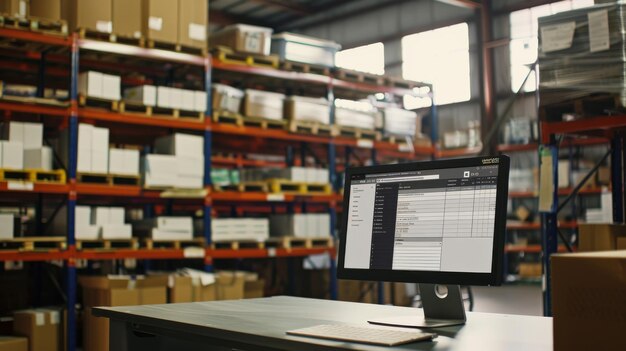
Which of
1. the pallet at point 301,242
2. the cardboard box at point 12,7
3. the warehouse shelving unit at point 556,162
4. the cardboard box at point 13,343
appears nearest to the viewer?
the warehouse shelving unit at point 556,162

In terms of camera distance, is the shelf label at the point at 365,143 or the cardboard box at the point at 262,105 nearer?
the cardboard box at the point at 262,105

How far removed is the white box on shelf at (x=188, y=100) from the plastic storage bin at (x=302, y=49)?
1.65 m

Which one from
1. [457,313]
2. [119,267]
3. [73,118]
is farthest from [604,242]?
[119,267]

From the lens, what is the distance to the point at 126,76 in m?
9.91

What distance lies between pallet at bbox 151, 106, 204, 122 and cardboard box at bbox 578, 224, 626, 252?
5074mm

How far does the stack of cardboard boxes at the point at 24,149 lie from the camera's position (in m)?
7.62

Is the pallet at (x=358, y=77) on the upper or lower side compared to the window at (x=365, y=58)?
lower

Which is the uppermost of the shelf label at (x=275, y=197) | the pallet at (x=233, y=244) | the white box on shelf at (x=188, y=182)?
the white box on shelf at (x=188, y=182)

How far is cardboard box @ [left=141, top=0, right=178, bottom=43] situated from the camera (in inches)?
344

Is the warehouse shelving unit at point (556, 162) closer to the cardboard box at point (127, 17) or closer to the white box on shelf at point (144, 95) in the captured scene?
the white box on shelf at point (144, 95)

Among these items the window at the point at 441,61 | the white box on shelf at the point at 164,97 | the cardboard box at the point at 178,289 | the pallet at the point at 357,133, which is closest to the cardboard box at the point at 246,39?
the white box on shelf at the point at 164,97

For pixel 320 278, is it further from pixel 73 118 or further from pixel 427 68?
pixel 427 68

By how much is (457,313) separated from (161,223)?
6.22 meters

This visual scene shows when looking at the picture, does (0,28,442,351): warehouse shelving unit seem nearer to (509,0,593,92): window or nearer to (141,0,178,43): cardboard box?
(141,0,178,43): cardboard box
